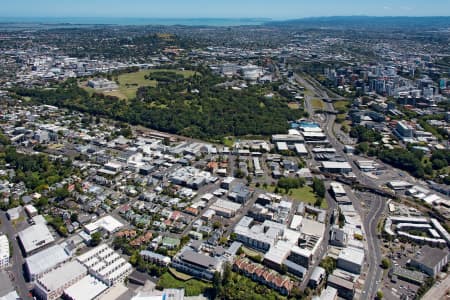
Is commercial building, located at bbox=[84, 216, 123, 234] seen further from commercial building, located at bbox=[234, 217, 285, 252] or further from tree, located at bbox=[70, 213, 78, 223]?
commercial building, located at bbox=[234, 217, 285, 252]

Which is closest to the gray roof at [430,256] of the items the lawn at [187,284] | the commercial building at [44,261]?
the lawn at [187,284]

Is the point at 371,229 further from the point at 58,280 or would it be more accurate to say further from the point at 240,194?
the point at 58,280

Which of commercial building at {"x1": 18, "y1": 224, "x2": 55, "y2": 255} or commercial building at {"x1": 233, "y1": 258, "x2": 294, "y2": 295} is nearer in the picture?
commercial building at {"x1": 233, "y1": 258, "x2": 294, "y2": 295}

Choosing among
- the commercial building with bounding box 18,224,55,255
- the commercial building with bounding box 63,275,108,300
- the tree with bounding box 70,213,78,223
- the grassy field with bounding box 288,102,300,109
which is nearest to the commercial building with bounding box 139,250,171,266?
the commercial building with bounding box 63,275,108,300

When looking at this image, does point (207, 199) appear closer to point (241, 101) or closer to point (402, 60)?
point (241, 101)

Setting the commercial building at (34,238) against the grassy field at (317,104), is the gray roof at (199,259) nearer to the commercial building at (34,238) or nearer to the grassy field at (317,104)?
the commercial building at (34,238)

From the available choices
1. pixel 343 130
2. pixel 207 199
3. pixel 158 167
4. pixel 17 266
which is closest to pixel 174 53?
pixel 343 130

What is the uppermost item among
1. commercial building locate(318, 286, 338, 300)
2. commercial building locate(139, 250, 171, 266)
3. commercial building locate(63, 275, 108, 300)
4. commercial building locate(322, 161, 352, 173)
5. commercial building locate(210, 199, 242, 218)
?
commercial building locate(322, 161, 352, 173)
